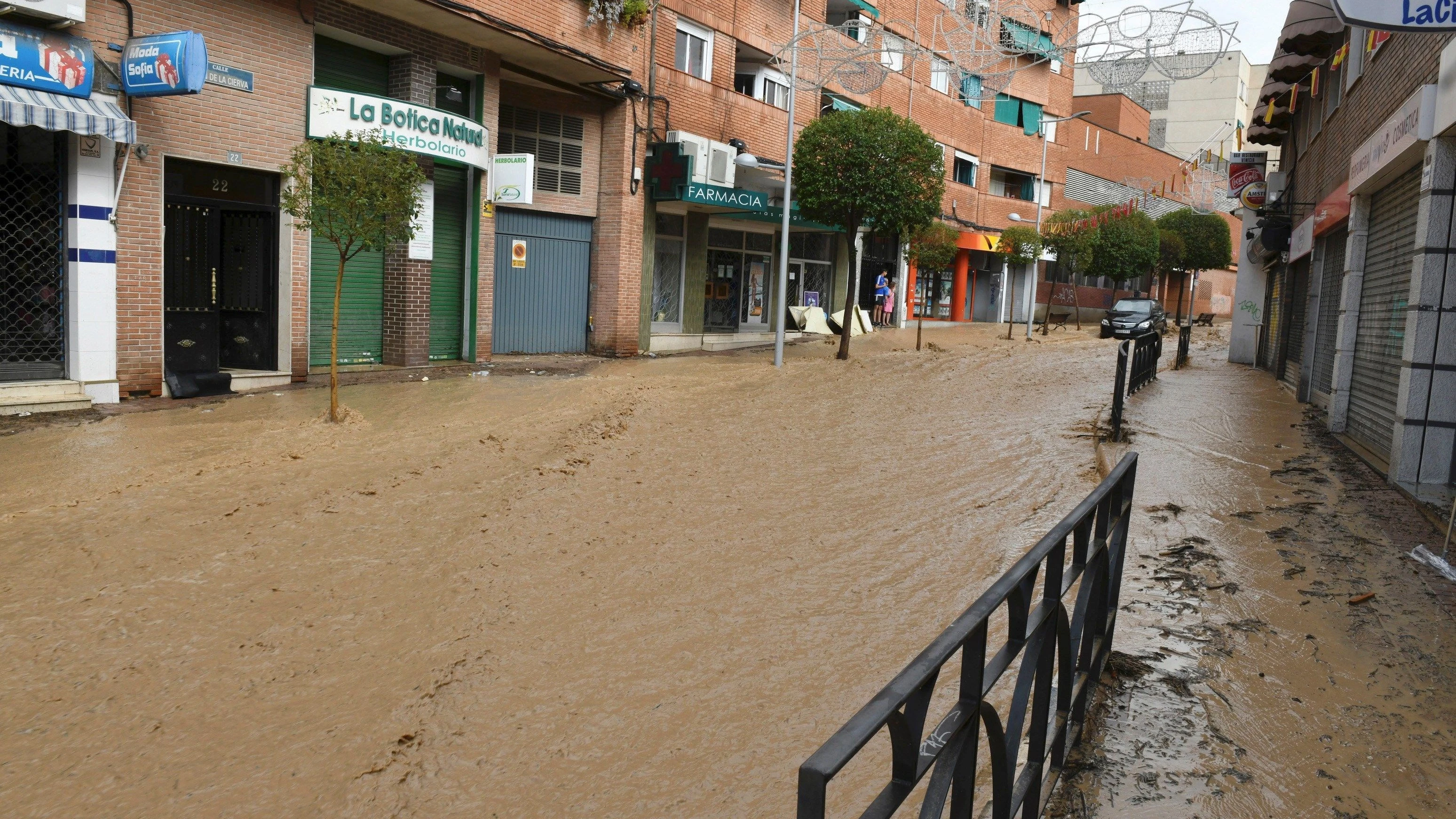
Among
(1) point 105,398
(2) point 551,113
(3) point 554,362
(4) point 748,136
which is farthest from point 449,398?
(4) point 748,136

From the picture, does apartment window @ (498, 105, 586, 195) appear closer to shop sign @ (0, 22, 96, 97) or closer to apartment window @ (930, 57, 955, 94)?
shop sign @ (0, 22, 96, 97)

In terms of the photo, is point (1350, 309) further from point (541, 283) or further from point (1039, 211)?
point (1039, 211)

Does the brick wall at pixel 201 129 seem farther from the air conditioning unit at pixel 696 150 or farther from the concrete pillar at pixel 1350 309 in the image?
the concrete pillar at pixel 1350 309

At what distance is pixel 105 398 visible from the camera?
38.9ft

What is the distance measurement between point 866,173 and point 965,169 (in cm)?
1674

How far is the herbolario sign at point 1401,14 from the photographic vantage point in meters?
4.73

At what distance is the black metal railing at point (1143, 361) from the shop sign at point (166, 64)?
38.3 feet

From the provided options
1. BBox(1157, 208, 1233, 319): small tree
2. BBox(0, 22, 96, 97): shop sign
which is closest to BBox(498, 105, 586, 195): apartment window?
BBox(0, 22, 96, 97): shop sign

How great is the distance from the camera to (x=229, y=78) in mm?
12914

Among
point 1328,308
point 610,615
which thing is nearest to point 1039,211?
point 1328,308

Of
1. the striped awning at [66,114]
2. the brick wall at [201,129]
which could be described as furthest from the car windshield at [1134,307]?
the striped awning at [66,114]

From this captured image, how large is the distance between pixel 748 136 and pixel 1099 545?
2129 centimetres

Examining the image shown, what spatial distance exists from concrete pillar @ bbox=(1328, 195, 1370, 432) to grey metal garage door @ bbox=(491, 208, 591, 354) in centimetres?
1303

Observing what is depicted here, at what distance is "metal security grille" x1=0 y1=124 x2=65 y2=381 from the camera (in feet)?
36.5
